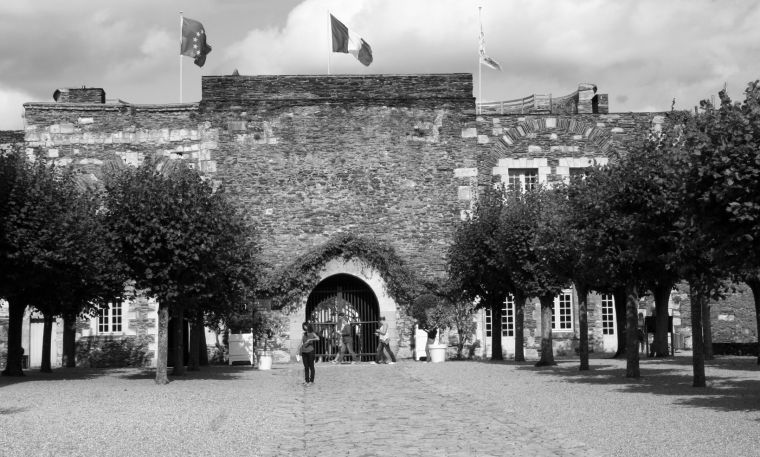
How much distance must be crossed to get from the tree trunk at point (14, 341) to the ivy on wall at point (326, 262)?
8534mm

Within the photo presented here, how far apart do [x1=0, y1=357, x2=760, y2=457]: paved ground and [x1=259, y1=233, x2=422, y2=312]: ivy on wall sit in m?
8.41

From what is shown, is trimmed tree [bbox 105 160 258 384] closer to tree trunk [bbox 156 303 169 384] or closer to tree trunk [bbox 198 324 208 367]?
tree trunk [bbox 156 303 169 384]

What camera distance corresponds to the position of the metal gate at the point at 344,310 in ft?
112

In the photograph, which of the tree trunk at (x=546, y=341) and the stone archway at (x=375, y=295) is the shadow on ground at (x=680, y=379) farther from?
the stone archway at (x=375, y=295)

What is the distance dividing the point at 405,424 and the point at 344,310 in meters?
20.2

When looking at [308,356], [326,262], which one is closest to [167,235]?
[308,356]

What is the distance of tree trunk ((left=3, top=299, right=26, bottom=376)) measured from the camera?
26.1 m

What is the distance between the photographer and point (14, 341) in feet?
86.3

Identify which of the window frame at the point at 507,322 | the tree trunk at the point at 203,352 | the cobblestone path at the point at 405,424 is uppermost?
the window frame at the point at 507,322

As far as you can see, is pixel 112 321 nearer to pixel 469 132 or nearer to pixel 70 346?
pixel 70 346

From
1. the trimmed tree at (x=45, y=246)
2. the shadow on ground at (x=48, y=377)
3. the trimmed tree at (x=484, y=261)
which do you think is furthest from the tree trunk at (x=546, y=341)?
the shadow on ground at (x=48, y=377)

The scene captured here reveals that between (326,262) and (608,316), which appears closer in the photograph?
(326,262)

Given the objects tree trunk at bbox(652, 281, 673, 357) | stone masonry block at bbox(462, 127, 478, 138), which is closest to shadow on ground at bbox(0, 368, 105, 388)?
stone masonry block at bbox(462, 127, 478, 138)

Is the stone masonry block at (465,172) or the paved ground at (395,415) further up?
the stone masonry block at (465,172)
